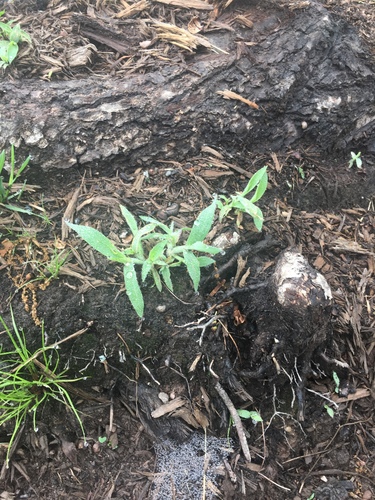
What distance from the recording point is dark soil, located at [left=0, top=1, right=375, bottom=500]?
5.55 ft

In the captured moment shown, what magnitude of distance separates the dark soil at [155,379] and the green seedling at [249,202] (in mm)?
78

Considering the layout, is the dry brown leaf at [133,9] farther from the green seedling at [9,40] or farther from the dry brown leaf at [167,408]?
the dry brown leaf at [167,408]

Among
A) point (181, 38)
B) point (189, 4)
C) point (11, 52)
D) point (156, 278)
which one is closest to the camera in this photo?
point (156, 278)

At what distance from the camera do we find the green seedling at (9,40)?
6.46ft

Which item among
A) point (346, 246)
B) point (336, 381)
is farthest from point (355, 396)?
point (346, 246)

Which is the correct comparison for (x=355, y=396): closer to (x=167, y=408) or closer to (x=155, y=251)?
(x=167, y=408)

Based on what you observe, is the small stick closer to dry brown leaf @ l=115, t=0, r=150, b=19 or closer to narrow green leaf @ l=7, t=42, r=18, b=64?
narrow green leaf @ l=7, t=42, r=18, b=64

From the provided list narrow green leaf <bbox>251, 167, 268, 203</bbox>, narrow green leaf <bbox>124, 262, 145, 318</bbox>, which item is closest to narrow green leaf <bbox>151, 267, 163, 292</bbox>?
narrow green leaf <bbox>124, 262, 145, 318</bbox>

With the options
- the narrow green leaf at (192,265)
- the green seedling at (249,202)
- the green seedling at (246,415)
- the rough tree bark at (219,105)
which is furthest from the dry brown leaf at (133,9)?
the green seedling at (246,415)

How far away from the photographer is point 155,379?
1734mm

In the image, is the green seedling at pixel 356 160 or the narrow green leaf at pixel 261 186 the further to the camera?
the green seedling at pixel 356 160

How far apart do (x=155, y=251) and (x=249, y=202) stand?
19.8 inches

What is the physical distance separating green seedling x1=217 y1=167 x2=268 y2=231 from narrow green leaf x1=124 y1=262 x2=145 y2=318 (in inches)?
21.3

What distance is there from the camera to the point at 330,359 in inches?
68.9
